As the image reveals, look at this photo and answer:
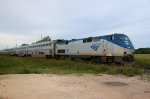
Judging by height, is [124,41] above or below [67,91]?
above

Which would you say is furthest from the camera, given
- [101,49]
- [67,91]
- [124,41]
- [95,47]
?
[95,47]

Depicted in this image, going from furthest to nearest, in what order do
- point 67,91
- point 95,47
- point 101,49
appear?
point 95,47 → point 101,49 → point 67,91

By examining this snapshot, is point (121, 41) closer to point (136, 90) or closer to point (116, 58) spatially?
point (116, 58)

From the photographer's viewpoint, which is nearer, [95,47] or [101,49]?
[101,49]

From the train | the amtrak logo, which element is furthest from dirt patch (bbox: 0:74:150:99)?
the amtrak logo

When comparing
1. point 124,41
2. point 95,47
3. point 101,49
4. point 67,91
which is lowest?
point 67,91

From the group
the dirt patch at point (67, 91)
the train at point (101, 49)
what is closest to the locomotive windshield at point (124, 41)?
the train at point (101, 49)

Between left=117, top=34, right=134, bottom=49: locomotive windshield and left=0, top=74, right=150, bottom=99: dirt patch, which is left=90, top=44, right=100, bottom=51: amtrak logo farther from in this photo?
left=0, top=74, right=150, bottom=99: dirt patch

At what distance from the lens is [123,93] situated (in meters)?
11.4

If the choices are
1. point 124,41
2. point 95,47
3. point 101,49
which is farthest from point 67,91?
point 95,47

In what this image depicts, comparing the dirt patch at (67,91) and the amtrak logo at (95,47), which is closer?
the dirt patch at (67,91)

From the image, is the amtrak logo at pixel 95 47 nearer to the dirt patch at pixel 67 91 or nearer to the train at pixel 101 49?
the train at pixel 101 49

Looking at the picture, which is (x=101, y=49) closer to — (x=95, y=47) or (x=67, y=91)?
(x=95, y=47)

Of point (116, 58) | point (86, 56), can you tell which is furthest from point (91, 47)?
point (116, 58)
